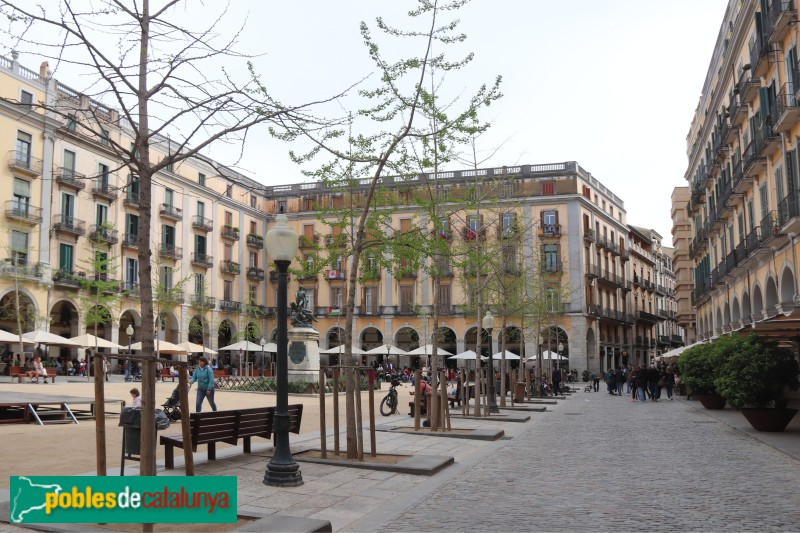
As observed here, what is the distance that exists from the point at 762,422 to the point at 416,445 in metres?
8.25

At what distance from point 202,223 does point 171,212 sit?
4.04m

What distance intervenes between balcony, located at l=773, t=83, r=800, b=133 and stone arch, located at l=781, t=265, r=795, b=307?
4964 mm

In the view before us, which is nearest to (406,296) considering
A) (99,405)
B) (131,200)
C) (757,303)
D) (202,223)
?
(202,223)

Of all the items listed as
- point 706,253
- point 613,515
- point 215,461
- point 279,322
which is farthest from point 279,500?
point 706,253

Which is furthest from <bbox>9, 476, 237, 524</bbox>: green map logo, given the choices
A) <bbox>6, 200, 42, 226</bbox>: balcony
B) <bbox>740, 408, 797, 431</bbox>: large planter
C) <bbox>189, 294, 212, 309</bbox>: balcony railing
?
<bbox>189, 294, 212, 309</bbox>: balcony railing

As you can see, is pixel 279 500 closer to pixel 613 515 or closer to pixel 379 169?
pixel 613 515

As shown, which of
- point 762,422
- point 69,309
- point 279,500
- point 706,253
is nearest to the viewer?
point 279,500

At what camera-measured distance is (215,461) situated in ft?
35.6

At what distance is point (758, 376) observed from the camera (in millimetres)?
15820

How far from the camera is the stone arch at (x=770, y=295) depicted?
26750mm

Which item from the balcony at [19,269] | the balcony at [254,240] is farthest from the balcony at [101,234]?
the balcony at [254,240]

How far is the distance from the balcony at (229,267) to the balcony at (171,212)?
275 inches

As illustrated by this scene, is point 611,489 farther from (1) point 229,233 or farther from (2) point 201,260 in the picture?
(1) point 229,233

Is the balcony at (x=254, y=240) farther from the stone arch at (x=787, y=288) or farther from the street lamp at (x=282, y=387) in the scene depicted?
the street lamp at (x=282, y=387)
